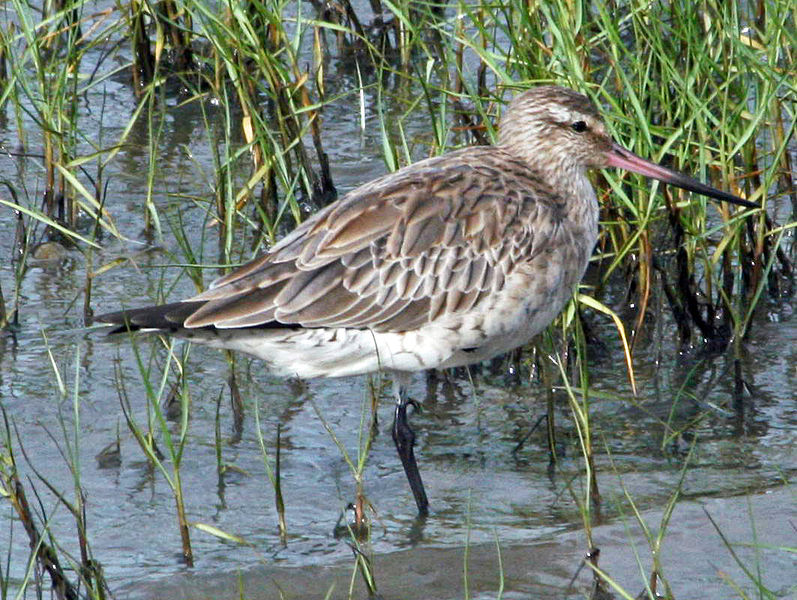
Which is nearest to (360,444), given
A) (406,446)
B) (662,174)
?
(406,446)

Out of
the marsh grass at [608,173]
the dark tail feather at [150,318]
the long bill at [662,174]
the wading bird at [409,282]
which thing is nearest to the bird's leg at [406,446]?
the wading bird at [409,282]

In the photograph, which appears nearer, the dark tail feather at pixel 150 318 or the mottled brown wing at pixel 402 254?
the dark tail feather at pixel 150 318

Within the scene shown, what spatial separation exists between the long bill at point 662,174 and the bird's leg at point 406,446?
1099 mm

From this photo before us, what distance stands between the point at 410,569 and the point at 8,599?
1106 mm

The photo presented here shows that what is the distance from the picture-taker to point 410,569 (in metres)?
4.40

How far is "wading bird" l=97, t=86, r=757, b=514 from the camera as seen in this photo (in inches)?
194

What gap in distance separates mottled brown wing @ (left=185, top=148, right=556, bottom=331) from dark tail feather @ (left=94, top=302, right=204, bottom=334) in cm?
23

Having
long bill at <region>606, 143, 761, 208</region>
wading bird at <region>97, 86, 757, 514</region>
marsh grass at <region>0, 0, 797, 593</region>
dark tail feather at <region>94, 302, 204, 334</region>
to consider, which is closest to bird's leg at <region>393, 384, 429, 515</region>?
wading bird at <region>97, 86, 757, 514</region>

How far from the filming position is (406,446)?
16.6ft

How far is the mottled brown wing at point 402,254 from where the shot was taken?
495 centimetres

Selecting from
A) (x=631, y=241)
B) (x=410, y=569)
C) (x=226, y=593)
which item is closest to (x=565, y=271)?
(x=631, y=241)

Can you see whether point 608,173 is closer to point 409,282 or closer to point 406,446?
point 409,282

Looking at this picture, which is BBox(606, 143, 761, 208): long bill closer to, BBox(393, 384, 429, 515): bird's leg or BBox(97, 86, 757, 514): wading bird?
BBox(97, 86, 757, 514): wading bird

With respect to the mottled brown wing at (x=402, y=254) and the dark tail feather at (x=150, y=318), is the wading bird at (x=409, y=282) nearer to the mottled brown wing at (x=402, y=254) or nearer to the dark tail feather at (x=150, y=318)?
the mottled brown wing at (x=402, y=254)
